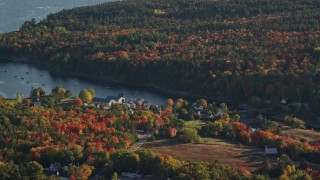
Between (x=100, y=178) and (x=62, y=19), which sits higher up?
(x=62, y=19)

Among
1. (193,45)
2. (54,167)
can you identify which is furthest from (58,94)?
(193,45)

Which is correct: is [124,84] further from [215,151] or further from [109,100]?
[215,151]

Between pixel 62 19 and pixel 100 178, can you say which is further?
pixel 62 19

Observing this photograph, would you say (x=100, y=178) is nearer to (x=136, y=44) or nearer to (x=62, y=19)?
(x=136, y=44)

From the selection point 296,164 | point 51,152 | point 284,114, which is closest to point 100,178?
point 51,152

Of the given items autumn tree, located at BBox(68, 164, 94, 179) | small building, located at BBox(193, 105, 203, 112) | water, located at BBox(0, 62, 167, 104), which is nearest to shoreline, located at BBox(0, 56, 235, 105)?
water, located at BBox(0, 62, 167, 104)

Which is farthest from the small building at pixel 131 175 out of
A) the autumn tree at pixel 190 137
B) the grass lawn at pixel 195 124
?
the grass lawn at pixel 195 124

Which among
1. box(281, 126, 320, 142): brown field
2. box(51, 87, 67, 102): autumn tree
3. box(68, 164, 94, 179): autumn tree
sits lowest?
box(68, 164, 94, 179): autumn tree

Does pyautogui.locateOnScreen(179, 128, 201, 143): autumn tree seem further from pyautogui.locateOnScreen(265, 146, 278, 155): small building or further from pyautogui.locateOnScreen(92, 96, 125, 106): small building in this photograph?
pyautogui.locateOnScreen(92, 96, 125, 106): small building
